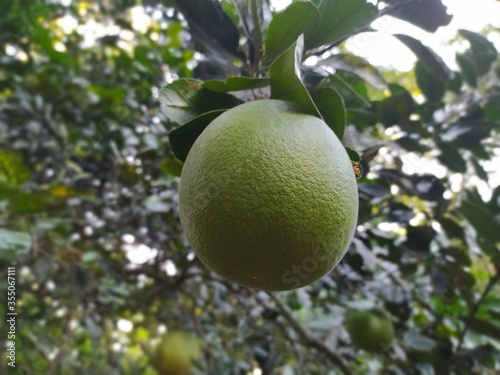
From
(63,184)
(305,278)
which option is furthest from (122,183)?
(305,278)

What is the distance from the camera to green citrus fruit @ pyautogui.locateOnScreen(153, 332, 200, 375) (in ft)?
7.99

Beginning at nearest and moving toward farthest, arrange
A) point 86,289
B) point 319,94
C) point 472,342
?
point 319,94, point 472,342, point 86,289

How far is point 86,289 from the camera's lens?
269cm

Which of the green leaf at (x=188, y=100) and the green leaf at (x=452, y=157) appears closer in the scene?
the green leaf at (x=188, y=100)

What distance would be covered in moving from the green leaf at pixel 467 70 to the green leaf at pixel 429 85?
0.82 ft

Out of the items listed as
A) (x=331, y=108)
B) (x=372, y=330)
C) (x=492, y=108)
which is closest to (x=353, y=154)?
(x=331, y=108)

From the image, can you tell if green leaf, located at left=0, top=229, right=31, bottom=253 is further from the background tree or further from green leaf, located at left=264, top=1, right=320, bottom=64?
green leaf, located at left=264, top=1, right=320, bottom=64

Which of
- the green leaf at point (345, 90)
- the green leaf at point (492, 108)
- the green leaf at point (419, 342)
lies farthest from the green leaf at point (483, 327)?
the green leaf at point (345, 90)

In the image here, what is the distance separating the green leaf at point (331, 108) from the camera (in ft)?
2.85

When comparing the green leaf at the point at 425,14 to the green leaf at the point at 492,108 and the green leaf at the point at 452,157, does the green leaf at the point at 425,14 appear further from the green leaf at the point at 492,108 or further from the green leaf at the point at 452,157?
the green leaf at the point at 492,108

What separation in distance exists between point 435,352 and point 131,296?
1755 mm

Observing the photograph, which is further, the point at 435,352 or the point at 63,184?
the point at 63,184

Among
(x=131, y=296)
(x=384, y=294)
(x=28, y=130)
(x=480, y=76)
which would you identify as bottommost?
(x=131, y=296)

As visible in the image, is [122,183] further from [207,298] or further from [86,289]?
[207,298]
